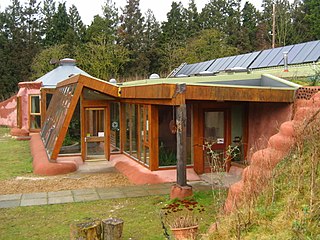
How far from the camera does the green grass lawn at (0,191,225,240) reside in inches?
261

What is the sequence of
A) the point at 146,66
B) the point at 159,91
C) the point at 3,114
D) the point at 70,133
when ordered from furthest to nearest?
the point at 146,66 < the point at 3,114 < the point at 70,133 < the point at 159,91

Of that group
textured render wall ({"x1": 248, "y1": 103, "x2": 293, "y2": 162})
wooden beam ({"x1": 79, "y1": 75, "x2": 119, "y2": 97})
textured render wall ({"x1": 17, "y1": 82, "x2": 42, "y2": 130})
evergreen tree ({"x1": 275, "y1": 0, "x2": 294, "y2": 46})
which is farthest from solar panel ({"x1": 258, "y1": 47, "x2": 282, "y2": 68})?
evergreen tree ({"x1": 275, "y1": 0, "x2": 294, "y2": 46})

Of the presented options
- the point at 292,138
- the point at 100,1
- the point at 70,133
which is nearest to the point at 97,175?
the point at 70,133

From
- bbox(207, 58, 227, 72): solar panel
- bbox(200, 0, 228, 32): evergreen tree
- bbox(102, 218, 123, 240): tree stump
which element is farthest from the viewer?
bbox(200, 0, 228, 32): evergreen tree

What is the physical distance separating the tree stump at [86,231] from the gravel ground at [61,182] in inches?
171

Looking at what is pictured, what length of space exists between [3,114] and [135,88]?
21236 mm

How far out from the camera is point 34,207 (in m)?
8.31

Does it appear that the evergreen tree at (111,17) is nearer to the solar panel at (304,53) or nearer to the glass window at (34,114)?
the glass window at (34,114)

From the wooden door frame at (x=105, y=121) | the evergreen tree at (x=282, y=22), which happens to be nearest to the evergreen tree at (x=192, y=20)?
the evergreen tree at (x=282, y=22)

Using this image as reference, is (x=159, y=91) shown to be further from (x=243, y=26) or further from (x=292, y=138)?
(x=243, y=26)

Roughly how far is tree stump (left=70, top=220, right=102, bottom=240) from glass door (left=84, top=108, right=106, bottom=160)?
7.83m

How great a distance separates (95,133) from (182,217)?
8.33 meters

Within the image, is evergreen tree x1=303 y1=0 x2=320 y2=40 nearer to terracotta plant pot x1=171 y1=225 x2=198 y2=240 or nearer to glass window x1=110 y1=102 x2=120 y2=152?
glass window x1=110 y1=102 x2=120 y2=152

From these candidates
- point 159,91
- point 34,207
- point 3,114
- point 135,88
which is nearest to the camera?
point 34,207
